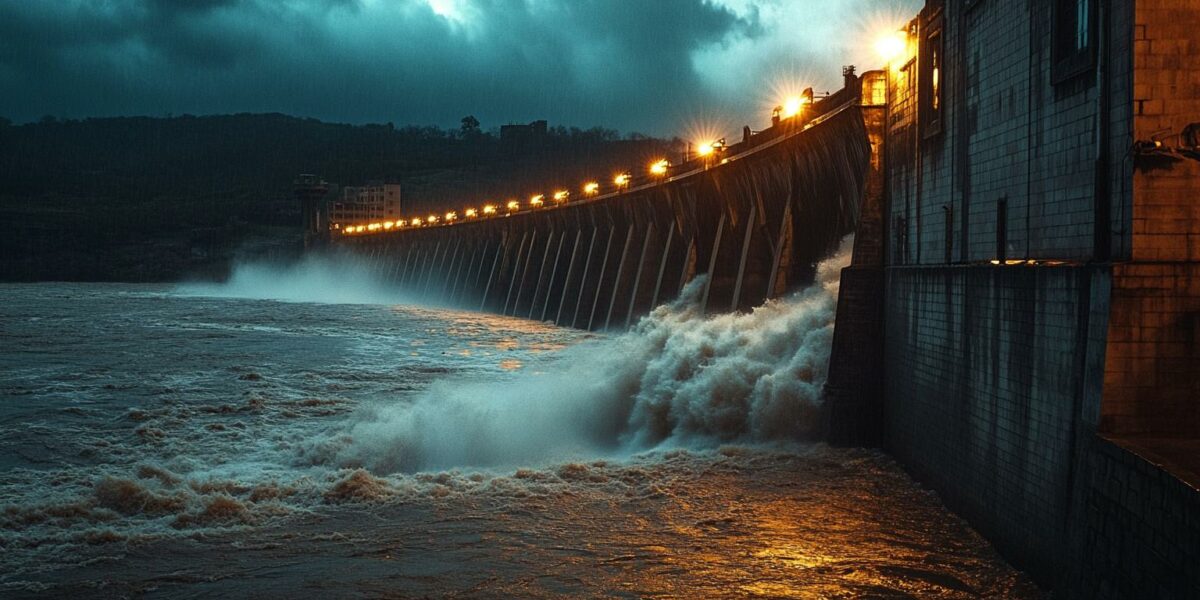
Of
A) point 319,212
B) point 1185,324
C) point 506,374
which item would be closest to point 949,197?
point 1185,324

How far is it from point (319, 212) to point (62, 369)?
135 meters

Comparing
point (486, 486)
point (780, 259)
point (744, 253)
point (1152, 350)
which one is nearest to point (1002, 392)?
point (1152, 350)

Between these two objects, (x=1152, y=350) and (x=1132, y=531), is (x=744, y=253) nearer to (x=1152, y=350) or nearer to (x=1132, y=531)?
(x=1152, y=350)

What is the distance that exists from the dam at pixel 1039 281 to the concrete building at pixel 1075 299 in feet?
0.08

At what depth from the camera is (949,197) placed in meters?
16.1

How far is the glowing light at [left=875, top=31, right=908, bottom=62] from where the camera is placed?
19311mm

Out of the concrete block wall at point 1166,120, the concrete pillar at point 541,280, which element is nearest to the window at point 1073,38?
the concrete block wall at point 1166,120

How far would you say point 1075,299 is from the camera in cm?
1025

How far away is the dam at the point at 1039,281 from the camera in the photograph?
952 cm

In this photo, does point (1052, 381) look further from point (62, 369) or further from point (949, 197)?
point (62, 369)

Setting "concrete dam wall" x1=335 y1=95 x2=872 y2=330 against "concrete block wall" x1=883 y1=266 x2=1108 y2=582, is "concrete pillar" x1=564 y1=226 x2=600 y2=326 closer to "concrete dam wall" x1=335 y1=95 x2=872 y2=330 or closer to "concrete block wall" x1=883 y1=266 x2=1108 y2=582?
"concrete dam wall" x1=335 y1=95 x2=872 y2=330

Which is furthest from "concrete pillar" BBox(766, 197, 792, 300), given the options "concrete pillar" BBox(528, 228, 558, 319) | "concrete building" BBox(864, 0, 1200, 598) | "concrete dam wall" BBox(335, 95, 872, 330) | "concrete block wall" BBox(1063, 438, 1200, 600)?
"concrete pillar" BBox(528, 228, 558, 319)

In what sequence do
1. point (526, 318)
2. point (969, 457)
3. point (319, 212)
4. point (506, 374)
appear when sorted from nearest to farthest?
1. point (969, 457)
2. point (506, 374)
3. point (526, 318)
4. point (319, 212)

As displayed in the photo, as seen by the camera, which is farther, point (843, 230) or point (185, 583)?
point (843, 230)
